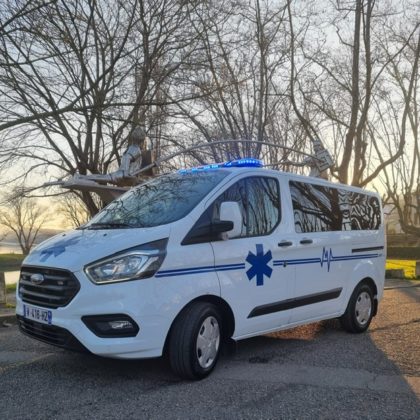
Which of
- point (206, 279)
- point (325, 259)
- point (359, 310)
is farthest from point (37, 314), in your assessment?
point (359, 310)

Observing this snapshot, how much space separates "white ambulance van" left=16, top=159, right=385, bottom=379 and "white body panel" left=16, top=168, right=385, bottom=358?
0.04ft

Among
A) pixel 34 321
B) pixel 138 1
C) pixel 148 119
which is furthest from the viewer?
pixel 148 119

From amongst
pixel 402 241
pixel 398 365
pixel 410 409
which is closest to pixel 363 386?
pixel 410 409

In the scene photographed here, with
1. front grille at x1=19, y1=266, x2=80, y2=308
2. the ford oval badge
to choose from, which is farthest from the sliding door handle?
the ford oval badge

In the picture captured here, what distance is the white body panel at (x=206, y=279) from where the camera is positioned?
176 inches

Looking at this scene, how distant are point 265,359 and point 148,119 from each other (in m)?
12.1

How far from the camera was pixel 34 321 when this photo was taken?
15.9ft

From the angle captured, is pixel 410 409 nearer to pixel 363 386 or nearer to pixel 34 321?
pixel 363 386

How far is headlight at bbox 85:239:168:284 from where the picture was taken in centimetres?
447

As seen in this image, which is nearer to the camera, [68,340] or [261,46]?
[68,340]

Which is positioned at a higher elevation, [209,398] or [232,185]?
[232,185]

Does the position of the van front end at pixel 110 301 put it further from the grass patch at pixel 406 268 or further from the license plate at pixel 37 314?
the grass patch at pixel 406 268

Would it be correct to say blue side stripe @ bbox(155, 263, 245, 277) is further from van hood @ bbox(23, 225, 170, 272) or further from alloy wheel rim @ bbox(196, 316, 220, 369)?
alloy wheel rim @ bbox(196, 316, 220, 369)

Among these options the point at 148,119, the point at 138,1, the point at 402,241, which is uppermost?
the point at 138,1
